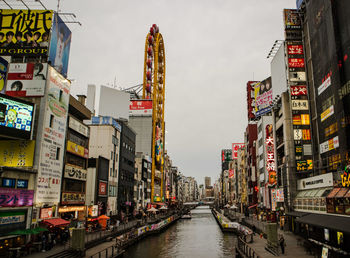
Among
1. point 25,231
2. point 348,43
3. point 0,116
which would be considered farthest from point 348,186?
point 0,116

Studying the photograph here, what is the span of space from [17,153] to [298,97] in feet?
135

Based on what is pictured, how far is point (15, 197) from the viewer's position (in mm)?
30406

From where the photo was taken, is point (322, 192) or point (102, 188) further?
point (102, 188)

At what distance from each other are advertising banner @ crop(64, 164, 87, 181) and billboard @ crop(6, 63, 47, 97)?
41.4 feet

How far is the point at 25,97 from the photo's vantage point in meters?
36.7

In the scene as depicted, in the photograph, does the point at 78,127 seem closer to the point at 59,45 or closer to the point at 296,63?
the point at 59,45

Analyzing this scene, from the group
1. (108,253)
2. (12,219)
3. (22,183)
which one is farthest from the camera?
(108,253)

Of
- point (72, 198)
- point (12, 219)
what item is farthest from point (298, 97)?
point (12, 219)

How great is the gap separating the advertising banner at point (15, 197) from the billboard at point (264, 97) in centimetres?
6119

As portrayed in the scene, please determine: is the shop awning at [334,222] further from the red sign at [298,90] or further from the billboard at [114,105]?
the billboard at [114,105]

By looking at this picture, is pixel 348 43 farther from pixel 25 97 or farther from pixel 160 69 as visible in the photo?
pixel 160 69

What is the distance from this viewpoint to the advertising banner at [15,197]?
28.3 metres

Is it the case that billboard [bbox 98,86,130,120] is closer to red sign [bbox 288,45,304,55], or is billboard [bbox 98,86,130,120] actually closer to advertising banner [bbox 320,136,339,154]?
red sign [bbox 288,45,304,55]

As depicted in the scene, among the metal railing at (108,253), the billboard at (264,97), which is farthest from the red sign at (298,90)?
the metal railing at (108,253)
